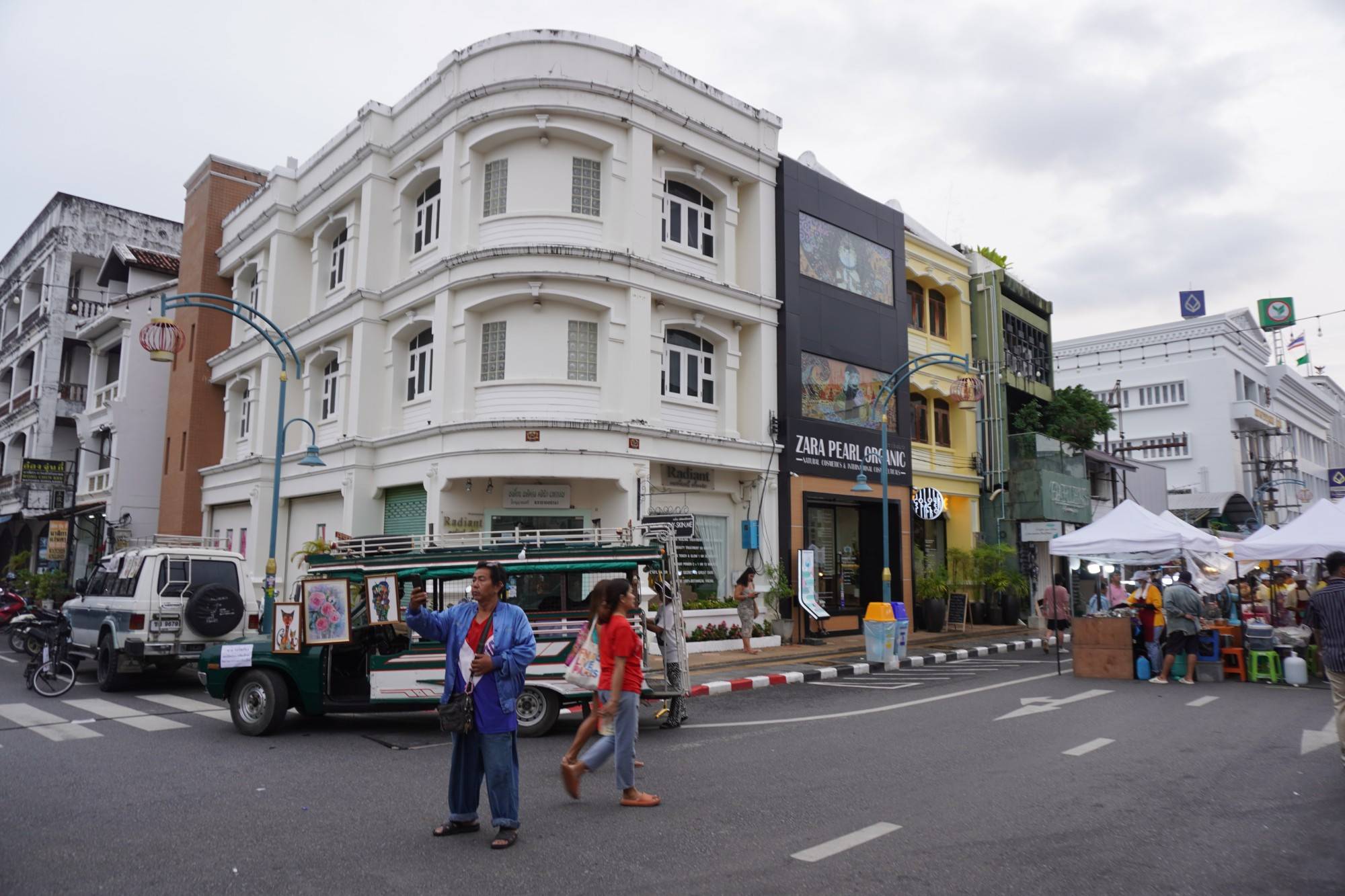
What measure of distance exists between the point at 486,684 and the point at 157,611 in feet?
33.8

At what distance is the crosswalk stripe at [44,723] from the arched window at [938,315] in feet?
79.6

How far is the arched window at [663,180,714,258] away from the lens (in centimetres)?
2041

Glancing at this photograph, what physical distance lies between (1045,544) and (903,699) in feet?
64.7

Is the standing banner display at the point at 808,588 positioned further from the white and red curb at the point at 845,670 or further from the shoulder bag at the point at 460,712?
the shoulder bag at the point at 460,712

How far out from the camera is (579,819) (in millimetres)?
6379

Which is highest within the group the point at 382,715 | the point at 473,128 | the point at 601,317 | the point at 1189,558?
the point at 473,128

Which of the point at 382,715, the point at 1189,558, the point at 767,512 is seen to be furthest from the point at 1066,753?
the point at 767,512

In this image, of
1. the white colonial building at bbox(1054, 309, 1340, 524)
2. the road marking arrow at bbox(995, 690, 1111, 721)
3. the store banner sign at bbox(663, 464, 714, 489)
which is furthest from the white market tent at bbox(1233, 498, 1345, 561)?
the white colonial building at bbox(1054, 309, 1340, 524)

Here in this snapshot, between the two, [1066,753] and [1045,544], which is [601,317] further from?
[1045,544]

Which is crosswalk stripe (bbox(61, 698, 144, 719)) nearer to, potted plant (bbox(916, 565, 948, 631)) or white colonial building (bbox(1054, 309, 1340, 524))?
potted plant (bbox(916, 565, 948, 631))

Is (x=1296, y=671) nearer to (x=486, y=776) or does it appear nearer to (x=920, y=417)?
(x=486, y=776)

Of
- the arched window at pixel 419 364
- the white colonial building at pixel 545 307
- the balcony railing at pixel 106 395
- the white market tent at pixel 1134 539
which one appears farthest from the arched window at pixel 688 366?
the balcony railing at pixel 106 395

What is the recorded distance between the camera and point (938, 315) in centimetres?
2886

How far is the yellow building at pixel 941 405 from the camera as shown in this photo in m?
26.9
